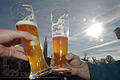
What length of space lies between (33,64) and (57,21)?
45 centimetres

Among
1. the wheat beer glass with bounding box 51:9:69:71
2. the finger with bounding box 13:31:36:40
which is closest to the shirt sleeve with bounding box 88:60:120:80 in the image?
the wheat beer glass with bounding box 51:9:69:71

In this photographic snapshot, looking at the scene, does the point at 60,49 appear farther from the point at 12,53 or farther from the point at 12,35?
the point at 12,53

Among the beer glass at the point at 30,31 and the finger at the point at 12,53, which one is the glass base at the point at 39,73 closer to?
the beer glass at the point at 30,31

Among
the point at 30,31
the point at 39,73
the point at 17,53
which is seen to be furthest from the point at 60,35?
the point at 17,53

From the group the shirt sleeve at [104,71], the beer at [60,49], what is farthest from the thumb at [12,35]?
the shirt sleeve at [104,71]

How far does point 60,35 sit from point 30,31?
286 millimetres

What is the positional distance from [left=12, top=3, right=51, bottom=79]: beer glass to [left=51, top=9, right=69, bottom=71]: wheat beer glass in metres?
0.15

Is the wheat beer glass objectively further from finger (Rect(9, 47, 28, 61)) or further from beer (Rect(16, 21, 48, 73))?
finger (Rect(9, 47, 28, 61))

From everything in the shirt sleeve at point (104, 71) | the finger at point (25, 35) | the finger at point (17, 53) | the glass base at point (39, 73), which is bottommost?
the shirt sleeve at point (104, 71)

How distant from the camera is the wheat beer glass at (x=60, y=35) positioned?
0.94 meters

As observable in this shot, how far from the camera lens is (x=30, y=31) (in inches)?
31.8

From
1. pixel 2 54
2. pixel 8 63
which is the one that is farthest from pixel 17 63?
pixel 2 54

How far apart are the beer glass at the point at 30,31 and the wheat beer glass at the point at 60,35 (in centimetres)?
15

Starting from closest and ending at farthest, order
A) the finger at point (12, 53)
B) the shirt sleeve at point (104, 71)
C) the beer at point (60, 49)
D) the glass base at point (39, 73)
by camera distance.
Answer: the glass base at point (39, 73)
the beer at point (60, 49)
the finger at point (12, 53)
the shirt sleeve at point (104, 71)
